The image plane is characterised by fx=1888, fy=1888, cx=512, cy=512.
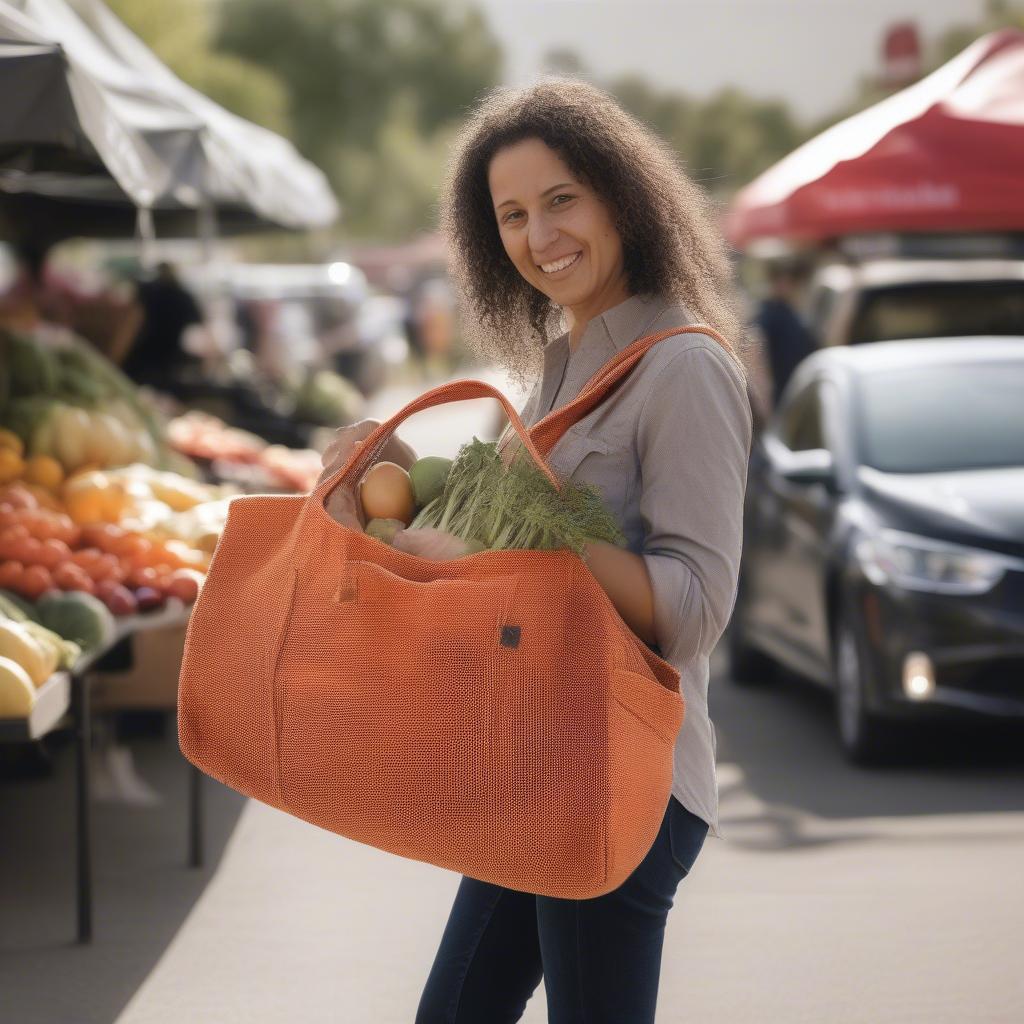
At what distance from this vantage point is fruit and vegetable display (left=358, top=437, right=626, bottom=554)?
2.54 meters

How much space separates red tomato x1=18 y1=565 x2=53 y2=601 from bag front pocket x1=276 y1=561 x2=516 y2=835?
3.66 metres

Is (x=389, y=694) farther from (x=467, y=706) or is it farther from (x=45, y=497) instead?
(x=45, y=497)

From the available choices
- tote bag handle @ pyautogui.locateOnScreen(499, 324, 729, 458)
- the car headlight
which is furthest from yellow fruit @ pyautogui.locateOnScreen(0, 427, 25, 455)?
tote bag handle @ pyautogui.locateOnScreen(499, 324, 729, 458)

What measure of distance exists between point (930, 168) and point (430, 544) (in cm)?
1172

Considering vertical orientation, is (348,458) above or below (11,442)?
above

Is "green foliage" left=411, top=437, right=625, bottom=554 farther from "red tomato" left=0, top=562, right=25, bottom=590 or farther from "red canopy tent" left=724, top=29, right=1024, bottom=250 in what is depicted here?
"red canopy tent" left=724, top=29, right=1024, bottom=250

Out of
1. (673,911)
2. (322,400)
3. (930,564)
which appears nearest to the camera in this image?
(673,911)

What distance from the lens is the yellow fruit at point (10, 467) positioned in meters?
7.61

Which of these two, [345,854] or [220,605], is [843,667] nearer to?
[345,854]

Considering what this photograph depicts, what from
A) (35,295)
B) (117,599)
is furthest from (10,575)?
(35,295)

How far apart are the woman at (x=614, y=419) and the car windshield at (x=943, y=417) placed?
490 centimetres

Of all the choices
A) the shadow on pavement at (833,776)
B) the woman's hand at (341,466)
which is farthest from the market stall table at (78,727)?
the woman's hand at (341,466)

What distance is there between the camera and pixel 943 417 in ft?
26.7

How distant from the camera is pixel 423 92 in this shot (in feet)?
325
